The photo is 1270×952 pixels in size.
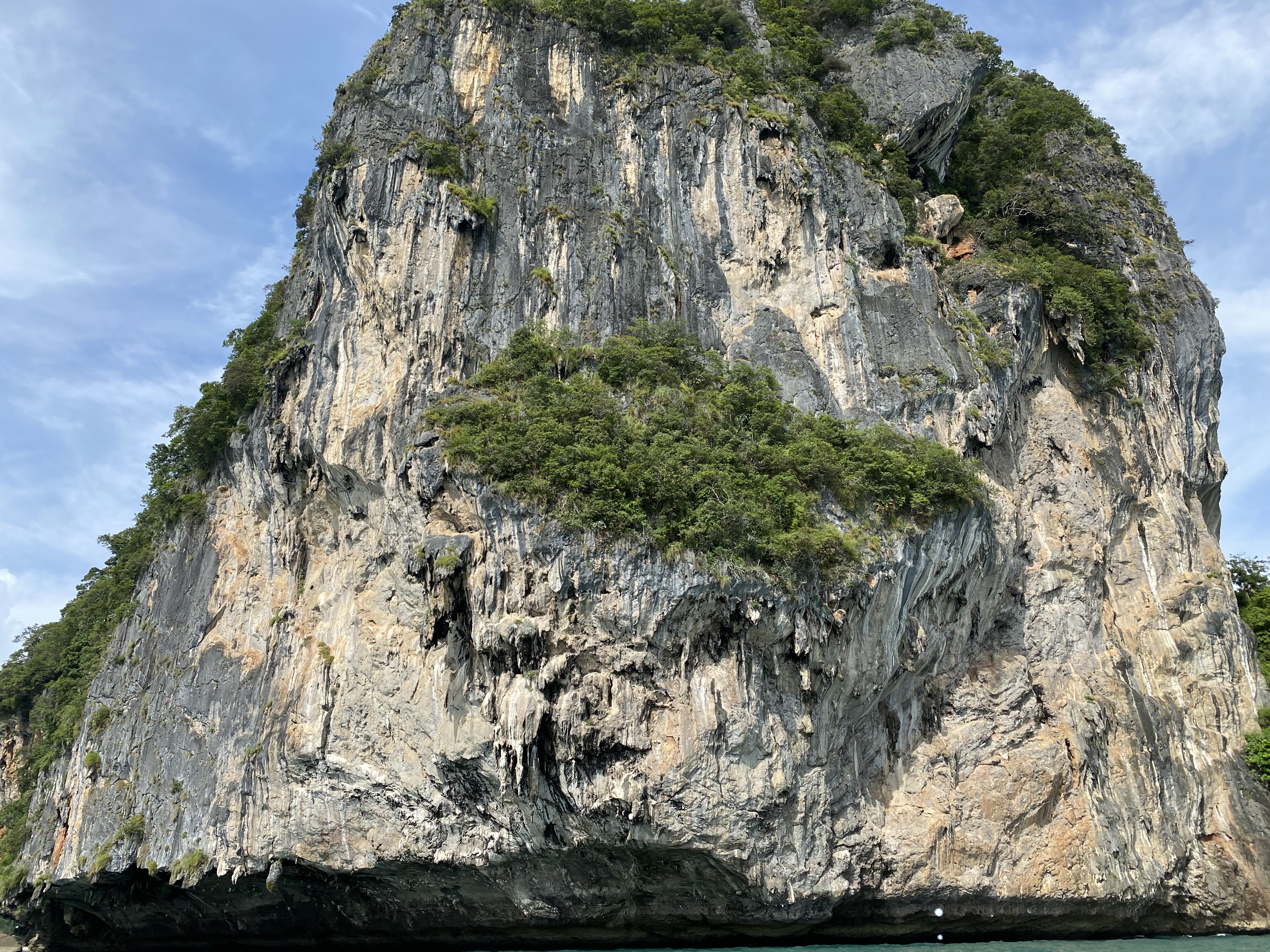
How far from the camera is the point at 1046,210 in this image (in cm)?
2770

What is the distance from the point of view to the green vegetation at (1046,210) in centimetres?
2534

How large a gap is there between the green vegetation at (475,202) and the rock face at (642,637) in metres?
0.22

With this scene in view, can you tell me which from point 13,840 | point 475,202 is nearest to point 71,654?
point 13,840

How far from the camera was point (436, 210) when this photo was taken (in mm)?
22953

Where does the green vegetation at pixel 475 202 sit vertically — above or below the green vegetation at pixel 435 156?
below

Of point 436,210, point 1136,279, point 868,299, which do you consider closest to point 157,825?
point 436,210

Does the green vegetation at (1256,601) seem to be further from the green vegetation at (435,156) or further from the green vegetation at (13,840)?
the green vegetation at (13,840)

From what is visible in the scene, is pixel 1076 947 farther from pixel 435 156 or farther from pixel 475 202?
pixel 435 156

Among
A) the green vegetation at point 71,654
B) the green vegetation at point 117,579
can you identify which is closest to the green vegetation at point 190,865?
the green vegetation at point 117,579

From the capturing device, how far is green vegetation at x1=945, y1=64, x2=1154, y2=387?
2534cm

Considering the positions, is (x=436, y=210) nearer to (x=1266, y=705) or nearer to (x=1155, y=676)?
(x=1155, y=676)

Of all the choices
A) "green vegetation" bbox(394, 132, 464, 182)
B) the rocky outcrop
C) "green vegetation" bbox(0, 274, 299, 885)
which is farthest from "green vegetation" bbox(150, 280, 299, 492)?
the rocky outcrop

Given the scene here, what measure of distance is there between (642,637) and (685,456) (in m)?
3.83

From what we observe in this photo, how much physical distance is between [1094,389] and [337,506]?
64.4ft
